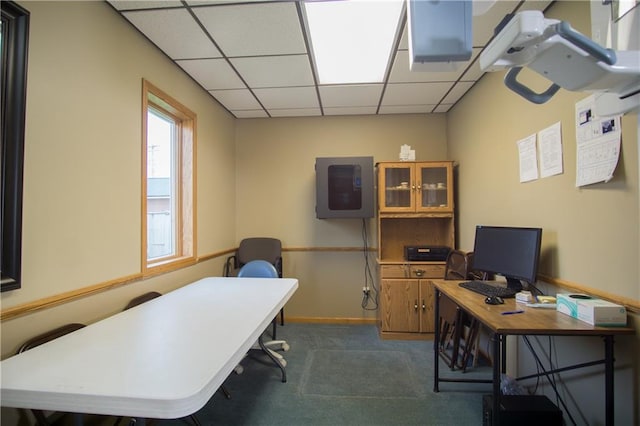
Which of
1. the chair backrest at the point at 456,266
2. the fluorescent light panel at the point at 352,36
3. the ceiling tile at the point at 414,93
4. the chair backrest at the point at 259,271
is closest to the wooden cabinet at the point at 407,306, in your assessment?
the chair backrest at the point at 456,266

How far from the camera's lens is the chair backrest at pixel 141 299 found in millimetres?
1928

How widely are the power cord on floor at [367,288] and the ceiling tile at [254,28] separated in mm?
2299

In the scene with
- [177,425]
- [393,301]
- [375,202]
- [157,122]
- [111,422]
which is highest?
[157,122]

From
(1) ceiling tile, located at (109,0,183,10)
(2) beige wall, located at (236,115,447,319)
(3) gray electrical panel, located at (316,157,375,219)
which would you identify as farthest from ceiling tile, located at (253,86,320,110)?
(1) ceiling tile, located at (109,0,183,10)

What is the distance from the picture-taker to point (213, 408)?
2062mm

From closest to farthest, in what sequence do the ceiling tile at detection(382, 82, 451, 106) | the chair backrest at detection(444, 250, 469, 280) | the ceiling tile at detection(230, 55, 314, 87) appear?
1. the ceiling tile at detection(230, 55, 314, 87)
2. the chair backrest at detection(444, 250, 469, 280)
3. the ceiling tile at detection(382, 82, 451, 106)

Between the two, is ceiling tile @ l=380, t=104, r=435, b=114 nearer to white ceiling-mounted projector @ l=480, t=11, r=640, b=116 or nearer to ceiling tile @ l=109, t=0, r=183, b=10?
ceiling tile @ l=109, t=0, r=183, b=10

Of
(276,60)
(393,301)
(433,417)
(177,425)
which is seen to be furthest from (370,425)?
(276,60)

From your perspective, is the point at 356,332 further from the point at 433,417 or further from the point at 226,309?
the point at 226,309

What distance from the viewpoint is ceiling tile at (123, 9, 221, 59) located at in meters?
1.90

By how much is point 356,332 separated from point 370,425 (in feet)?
5.16

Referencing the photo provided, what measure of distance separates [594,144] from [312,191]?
9.02 feet

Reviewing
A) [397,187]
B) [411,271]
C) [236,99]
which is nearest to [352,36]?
[236,99]

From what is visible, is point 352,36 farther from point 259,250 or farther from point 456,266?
point 259,250
